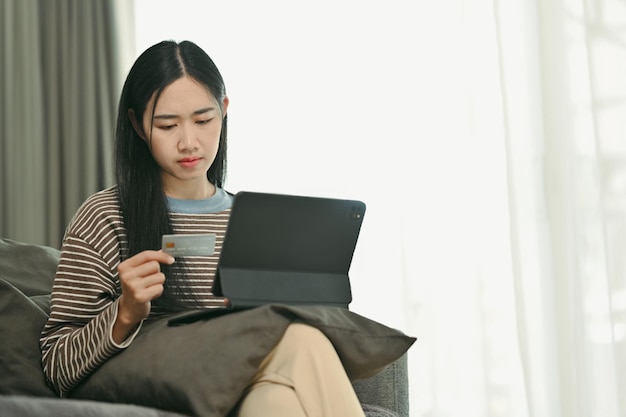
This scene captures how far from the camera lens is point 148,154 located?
1.88 metres

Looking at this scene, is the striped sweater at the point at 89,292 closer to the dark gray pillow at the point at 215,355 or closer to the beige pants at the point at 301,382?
the dark gray pillow at the point at 215,355

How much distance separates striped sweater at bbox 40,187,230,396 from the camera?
154cm

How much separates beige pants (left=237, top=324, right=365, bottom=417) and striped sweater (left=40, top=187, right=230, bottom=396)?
258mm

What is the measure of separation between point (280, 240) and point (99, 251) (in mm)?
388

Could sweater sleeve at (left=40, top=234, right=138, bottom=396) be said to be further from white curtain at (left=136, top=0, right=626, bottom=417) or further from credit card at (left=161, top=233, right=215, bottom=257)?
white curtain at (left=136, top=0, right=626, bottom=417)

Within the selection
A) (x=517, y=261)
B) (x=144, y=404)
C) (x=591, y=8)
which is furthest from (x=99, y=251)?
(x=591, y=8)

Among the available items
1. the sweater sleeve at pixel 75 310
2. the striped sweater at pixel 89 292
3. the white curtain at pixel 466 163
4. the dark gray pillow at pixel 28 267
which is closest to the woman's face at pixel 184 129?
the striped sweater at pixel 89 292

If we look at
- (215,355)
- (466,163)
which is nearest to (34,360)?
(215,355)

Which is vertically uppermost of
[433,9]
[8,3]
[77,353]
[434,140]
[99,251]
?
[8,3]

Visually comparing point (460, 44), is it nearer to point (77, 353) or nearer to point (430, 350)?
point (430, 350)

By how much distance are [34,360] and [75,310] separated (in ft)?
0.37

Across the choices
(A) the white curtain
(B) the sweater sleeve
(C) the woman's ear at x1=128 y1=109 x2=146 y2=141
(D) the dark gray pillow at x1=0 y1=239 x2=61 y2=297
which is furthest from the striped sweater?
(A) the white curtain

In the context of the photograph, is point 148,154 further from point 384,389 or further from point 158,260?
point 384,389

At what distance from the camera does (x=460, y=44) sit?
2877 mm
